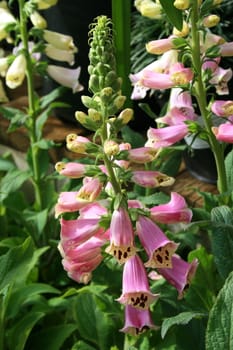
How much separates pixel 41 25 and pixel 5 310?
577mm

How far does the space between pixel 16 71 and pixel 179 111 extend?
0.43m

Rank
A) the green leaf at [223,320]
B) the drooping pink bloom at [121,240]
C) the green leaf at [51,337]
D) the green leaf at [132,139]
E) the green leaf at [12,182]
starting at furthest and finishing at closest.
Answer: the green leaf at [12,182], the green leaf at [132,139], the green leaf at [51,337], the drooping pink bloom at [121,240], the green leaf at [223,320]

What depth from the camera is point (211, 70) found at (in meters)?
1.00

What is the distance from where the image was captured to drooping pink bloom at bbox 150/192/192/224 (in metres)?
0.92

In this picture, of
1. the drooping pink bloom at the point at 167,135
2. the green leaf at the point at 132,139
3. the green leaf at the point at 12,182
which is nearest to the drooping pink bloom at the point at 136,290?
the drooping pink bloom at the point at 167,135

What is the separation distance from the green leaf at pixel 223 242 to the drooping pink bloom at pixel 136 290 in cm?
11

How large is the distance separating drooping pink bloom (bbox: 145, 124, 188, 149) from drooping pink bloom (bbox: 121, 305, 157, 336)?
0.24m

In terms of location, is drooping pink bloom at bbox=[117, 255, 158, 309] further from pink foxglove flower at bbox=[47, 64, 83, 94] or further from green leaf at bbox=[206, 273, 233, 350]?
pink foxglove flower at bbox=[47, 64, 83, 94]

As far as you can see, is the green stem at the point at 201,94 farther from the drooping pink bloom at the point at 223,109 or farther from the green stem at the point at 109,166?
the green stem at the point at 109,166

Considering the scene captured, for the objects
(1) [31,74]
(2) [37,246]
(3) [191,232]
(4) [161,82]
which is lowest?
(2) [37,246]

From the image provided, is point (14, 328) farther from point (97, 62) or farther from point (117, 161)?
point (97, 62)

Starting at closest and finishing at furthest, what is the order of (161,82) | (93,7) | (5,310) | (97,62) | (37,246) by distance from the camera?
(97,62) < (161,82) < (5,310) < (37,246) < (93,7)

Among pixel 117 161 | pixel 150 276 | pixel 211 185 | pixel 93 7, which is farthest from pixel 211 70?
pixel 93 7

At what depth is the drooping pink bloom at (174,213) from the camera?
917 millimetres
